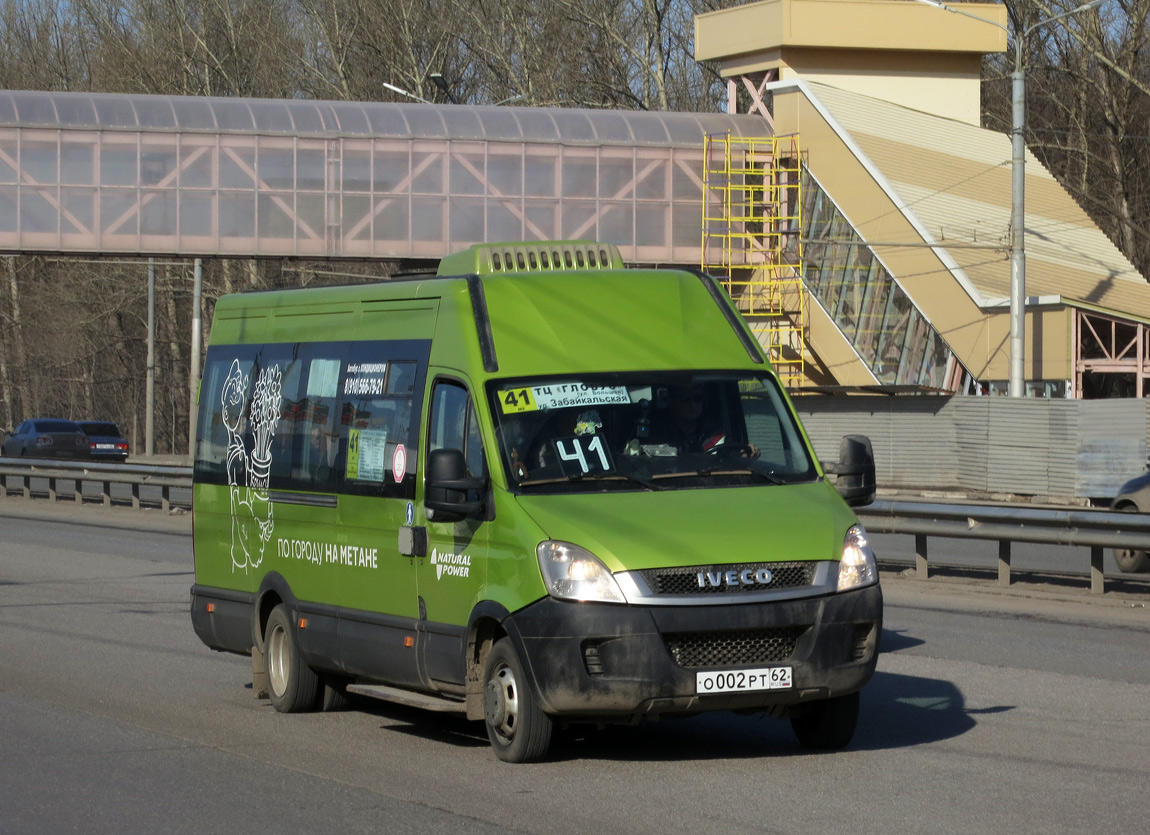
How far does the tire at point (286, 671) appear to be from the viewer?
32.9ft

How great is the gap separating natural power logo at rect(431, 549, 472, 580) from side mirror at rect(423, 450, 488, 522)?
253mm

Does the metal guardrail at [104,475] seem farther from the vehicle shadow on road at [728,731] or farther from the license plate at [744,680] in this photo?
the license plate at [744,680]

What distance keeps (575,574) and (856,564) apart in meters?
1.33

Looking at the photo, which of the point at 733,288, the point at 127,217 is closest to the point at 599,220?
the point at 733,288

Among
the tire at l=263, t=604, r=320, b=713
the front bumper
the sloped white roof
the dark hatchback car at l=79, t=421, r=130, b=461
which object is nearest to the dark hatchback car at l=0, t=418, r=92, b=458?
the dark hatchback car at l=79, t=421, r=130, b=461

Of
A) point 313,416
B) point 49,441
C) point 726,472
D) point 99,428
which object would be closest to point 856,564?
point 726,472

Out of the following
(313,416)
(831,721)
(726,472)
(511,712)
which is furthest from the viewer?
(313,416)

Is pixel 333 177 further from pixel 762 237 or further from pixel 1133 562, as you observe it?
pixel 1133 562

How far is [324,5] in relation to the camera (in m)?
67.6

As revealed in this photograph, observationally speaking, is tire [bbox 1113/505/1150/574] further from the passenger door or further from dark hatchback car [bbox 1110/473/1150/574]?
the passenger door

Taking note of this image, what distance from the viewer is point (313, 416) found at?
10.1 m

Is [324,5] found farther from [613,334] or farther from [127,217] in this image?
[613,334]

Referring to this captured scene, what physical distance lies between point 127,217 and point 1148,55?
31750 mm

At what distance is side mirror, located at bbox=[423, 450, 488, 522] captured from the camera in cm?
812
